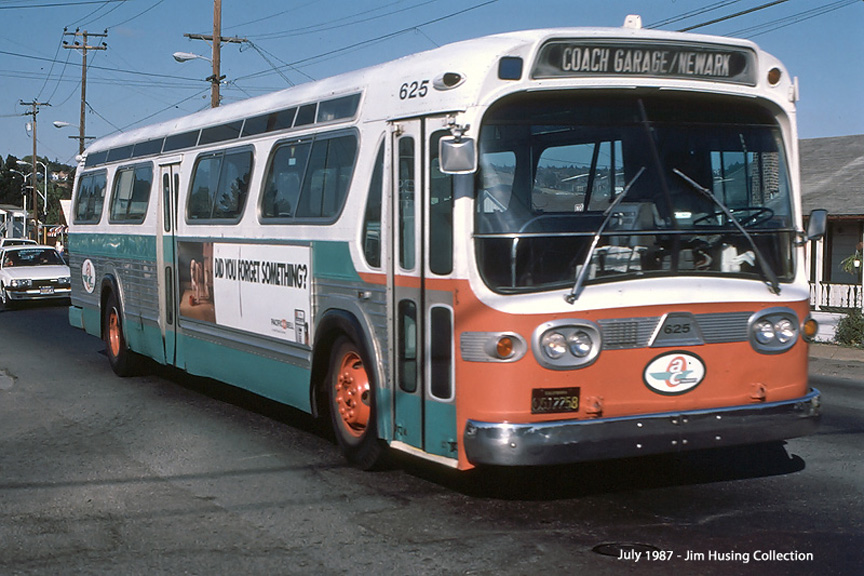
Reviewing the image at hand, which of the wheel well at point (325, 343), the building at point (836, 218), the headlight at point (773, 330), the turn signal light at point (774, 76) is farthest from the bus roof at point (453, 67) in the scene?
the building at point (836, 218)

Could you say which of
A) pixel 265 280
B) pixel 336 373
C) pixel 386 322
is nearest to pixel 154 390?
pixel 265 280

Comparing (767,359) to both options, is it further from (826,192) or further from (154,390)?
(826,192)

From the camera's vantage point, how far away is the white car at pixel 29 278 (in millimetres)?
26344

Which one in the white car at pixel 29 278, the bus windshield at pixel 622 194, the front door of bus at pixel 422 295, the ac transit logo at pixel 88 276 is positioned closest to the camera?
the bus windshield at pixel 622 194

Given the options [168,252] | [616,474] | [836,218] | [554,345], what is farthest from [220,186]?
[836,218]

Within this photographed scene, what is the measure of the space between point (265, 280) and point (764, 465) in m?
4.30

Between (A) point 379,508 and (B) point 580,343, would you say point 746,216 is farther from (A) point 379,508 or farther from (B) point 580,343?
(A) point 379,508

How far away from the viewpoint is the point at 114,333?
1362 cm

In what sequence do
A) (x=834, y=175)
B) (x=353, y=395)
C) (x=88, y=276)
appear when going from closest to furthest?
(x=353, y=395) → (x=88, y=276) → (x=834, y=175)

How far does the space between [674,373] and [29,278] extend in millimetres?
22929

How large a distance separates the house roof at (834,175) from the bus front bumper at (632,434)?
18.5m

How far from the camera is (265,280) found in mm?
9273

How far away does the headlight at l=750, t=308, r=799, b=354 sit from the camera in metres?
6.68

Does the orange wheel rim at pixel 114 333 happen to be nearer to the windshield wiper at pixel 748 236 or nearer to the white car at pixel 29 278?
the windshield wiper at pixel 748 236
